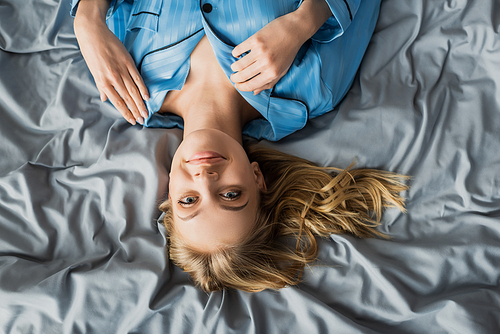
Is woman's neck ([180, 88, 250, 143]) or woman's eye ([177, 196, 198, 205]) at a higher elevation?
woman's neck ([180, 88, 250, 143])

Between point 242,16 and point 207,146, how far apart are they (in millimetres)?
523

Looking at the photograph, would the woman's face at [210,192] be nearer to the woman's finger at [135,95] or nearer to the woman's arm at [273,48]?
the woman's arm at [273,48]

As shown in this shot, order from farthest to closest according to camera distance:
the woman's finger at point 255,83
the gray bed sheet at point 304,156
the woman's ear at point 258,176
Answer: the woman's ear at point 258,176
the woman's finger at point 255,83
the gray bed sheet at point 304,156

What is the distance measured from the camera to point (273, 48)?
46.1 inches

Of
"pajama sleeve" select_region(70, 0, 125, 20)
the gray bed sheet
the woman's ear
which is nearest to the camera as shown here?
the gray bed sheet

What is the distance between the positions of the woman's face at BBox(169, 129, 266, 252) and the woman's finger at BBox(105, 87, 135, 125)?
0.37 m

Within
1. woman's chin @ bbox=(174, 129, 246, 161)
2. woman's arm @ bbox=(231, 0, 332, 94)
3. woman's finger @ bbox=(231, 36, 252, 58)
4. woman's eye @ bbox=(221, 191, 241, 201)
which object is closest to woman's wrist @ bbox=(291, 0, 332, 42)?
woman's arm @ bbox=(231, 0, 332, 94)

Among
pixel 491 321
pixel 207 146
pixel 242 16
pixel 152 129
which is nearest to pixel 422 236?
pixel 491 321

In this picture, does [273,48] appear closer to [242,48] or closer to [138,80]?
[242,48]

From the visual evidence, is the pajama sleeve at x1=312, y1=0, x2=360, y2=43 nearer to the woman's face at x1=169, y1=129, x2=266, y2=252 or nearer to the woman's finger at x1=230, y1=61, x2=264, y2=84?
the woman's finger at x1=230, y1=61, x2=264, y2=84

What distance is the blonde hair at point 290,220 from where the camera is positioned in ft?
3.85

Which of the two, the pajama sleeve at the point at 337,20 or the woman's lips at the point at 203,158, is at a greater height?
the pajama sleeve at the point at 337,20

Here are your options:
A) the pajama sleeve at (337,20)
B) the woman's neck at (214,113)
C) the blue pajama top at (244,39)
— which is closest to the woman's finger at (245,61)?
the blue pajama top at (244,39)

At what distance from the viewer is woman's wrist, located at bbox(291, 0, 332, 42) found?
1236mm
